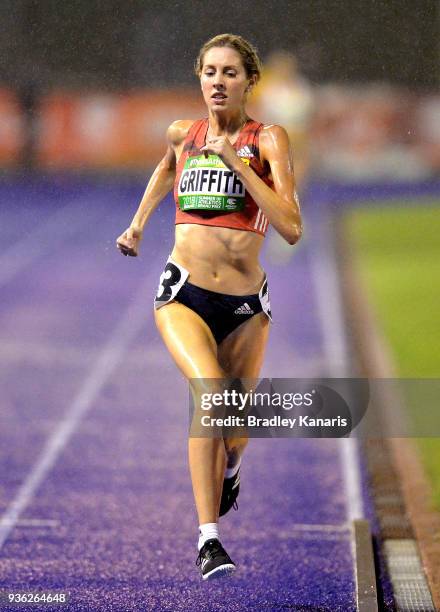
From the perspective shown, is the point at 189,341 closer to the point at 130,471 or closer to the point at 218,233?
the point at 218,233

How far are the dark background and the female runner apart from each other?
604mm

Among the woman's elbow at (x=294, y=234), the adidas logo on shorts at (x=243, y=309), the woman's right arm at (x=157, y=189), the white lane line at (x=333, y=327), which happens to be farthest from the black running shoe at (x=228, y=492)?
the white lane line at (x=333, y=327)

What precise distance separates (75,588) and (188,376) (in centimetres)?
140

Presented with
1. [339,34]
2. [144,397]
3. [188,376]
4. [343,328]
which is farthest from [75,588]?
[343,328]

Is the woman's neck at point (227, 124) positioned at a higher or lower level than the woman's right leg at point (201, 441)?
higher

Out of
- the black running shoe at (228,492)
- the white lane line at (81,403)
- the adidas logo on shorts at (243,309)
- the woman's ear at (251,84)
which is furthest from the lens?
the white lane line at (81,403)

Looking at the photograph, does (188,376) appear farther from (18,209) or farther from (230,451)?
(18,209)

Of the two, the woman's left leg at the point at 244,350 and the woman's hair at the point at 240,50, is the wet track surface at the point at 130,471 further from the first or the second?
the woman's hair at the point at 240,50

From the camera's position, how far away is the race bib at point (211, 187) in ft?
14.7

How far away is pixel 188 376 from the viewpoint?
14.6 ft

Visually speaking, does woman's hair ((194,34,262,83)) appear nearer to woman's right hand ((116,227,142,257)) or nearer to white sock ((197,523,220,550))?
woman's right hand ((116,227,142,257))

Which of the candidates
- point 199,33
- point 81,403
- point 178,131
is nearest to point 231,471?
point 178,131

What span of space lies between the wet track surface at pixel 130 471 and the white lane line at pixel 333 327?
78 mm

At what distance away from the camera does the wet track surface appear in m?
5.55
